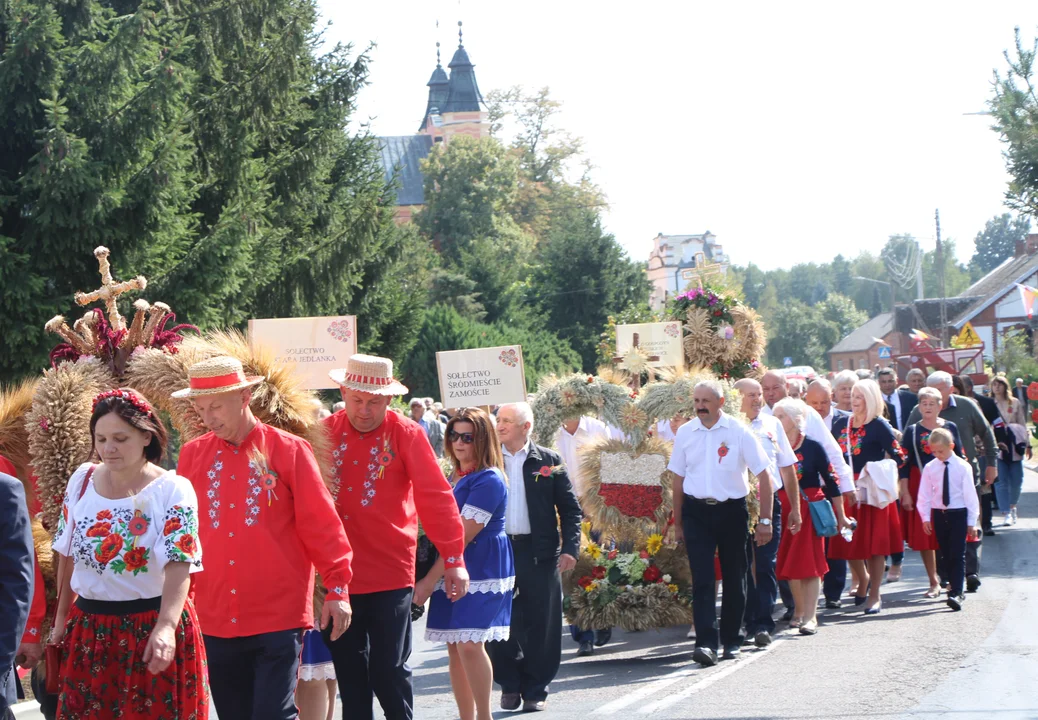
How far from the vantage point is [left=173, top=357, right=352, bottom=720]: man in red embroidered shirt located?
5172 mm

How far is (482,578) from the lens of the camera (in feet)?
23.7

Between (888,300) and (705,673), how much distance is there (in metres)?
165

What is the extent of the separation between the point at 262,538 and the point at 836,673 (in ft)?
15.3

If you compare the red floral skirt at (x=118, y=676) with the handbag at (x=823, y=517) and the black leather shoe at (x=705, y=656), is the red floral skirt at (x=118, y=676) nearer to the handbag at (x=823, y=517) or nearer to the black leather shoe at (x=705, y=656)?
the black leather shoe at (x=705, y=656)

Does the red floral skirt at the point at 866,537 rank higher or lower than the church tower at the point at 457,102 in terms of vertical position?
lower

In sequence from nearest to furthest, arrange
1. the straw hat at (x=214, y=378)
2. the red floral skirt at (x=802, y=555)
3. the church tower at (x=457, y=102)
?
the straw hat at (x=214, y=378), the red floral skirt at (x=802, y=555), the church tower at (x=457, y=102)

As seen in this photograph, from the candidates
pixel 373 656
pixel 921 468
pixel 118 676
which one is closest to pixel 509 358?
pixel 921 468

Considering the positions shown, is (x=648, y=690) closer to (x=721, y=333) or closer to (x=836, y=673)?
(x=836, y=673)

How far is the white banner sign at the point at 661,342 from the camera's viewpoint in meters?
15.2

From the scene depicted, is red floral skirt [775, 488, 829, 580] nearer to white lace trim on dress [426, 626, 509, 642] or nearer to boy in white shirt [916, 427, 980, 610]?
boy in white shirt [916, 427, 980, 610]

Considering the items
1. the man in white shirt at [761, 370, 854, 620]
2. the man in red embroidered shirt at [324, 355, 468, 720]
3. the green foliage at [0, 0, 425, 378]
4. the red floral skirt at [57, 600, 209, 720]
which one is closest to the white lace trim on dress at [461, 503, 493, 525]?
the man in red embroidered shirt at [324, 355, 468, 720]

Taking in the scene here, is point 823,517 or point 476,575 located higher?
point 476,575

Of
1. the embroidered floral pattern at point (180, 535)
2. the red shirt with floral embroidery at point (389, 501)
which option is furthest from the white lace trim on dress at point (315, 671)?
the embroidered floral pattern at point (180, 535)

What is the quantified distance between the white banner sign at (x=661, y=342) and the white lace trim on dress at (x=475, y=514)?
7901mm
